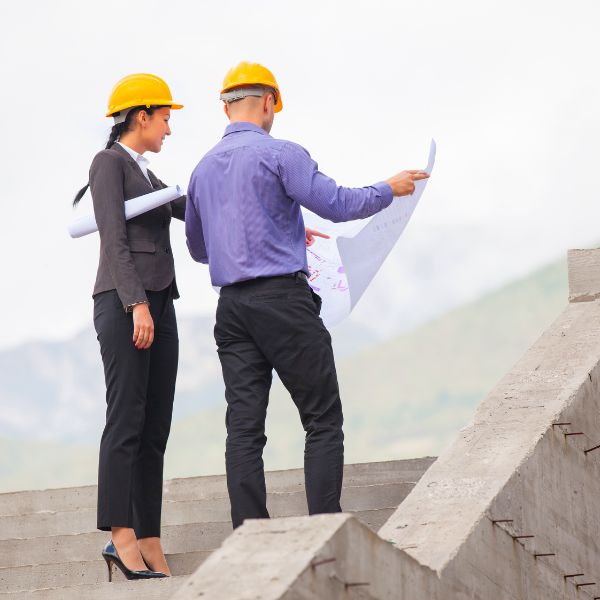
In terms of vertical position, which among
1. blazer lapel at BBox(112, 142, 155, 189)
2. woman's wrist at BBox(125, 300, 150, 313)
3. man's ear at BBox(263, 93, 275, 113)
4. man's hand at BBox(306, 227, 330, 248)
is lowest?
woman's wrist at BBox(125, 300, 150, 313)

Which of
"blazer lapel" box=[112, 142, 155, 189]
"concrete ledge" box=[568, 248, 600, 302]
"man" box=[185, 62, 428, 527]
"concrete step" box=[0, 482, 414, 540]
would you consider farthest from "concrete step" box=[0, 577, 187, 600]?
"concrete ledge" box=[568, 248, 600, 302]

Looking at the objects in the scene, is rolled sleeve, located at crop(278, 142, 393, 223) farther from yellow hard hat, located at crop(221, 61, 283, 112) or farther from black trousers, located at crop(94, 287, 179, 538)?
black trousers, located at crop(94, 287, 179, 538)

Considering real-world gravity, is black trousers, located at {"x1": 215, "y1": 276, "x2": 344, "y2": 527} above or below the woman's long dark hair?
below

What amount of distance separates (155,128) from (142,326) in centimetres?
79

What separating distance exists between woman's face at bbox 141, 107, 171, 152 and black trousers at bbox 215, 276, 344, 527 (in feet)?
2.60

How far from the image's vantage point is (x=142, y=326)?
545 cm

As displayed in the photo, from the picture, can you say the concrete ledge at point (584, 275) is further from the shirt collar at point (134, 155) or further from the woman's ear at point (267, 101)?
the shirt collar at point (134, 155)

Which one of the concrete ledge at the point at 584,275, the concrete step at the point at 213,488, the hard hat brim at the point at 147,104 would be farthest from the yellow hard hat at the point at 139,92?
the concrete ledge at the point at 584,275

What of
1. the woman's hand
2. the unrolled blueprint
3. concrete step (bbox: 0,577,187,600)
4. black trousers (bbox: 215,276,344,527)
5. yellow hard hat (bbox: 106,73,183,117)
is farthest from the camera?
the unrolled blueprint

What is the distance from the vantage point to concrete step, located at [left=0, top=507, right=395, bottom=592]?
231 inches

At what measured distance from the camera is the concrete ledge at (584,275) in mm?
7059

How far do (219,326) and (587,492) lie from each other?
1724mm

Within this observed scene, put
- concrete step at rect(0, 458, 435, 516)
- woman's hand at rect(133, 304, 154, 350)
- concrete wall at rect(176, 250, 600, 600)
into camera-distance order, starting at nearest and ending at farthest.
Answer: concrete wall at rect(176, 250, 600, 600)
woman's hand at rect(133, 304, 154, 350)
concrete step at rect(0, 458, 435, 516)

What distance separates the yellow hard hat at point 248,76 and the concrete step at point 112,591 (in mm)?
1713
